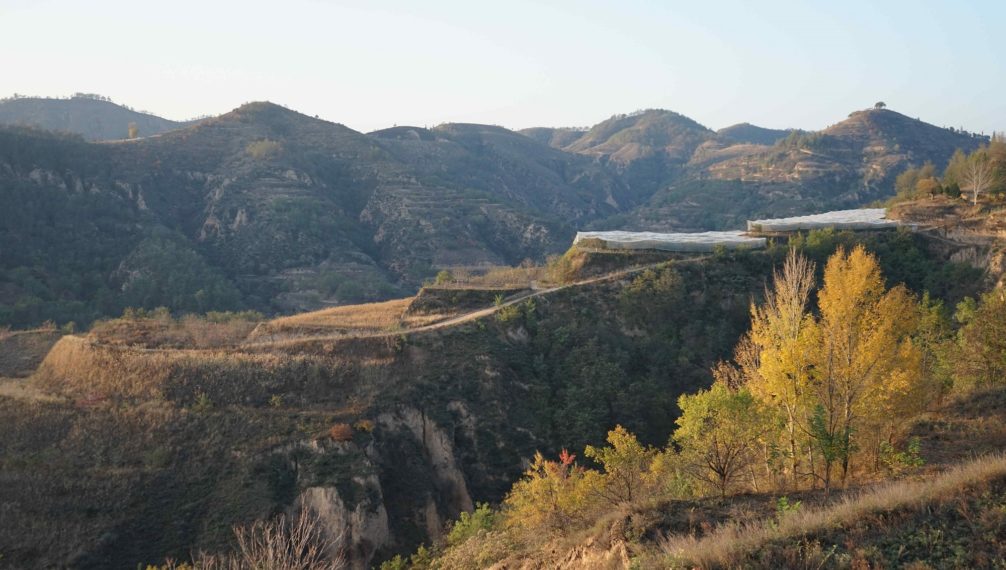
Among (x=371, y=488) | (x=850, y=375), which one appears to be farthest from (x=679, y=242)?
(x=850, y=375)

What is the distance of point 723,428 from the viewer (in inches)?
733

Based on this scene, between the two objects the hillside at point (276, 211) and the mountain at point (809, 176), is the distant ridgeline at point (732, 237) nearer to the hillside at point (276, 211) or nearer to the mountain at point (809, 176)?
the hillside at point (276, 211)

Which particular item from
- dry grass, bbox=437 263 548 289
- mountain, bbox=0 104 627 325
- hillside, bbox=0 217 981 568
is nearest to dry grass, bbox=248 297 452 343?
hillside, bbox=0 217 981 568

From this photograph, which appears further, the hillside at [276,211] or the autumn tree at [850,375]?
the hillside at [276,211]

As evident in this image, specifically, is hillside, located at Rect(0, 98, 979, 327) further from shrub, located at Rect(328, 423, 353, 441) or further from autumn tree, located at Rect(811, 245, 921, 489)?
autumn tree, located at Rect(811, 245, 921, 489)

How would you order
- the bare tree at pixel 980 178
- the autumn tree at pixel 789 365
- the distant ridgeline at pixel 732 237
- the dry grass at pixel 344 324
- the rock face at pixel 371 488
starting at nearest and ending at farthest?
the autumn tree at pixel 789 365, the rock face at pixel 371 488, the dry grass at pixel 344 324, the distant ridgeline at pixel 732 237, the bare tree at pixel 980 178

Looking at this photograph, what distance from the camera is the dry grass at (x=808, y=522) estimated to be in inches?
475

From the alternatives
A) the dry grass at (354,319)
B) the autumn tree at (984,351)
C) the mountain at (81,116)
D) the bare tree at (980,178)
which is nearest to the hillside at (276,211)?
the dry grass at (354,319)

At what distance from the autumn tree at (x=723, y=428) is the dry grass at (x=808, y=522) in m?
4.25

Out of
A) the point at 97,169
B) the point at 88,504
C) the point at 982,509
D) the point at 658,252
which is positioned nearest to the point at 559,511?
the point at 982,509

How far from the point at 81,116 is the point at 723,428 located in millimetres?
208769

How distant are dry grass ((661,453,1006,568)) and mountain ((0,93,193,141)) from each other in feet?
617

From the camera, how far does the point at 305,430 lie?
33.8 metres

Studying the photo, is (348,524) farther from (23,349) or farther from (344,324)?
(23,349)
